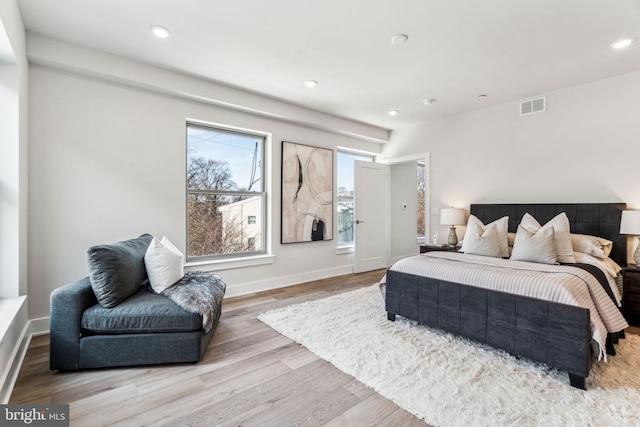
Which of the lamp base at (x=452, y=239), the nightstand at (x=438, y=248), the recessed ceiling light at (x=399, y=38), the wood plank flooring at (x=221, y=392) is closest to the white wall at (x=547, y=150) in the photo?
the lamp base at (x=452, y=239)

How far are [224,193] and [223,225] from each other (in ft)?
1.40

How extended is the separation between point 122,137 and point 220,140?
1147 mm

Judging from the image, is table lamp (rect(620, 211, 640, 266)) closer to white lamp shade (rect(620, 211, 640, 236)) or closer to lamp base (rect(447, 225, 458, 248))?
white lamp shade (rect(620, 211, 640, 236))

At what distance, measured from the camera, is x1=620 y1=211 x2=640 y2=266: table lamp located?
9.71 ft

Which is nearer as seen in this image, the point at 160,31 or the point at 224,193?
the point at 160,31

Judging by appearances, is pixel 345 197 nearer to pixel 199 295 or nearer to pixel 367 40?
pixel 367 40

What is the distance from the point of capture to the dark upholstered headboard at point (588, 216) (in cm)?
327

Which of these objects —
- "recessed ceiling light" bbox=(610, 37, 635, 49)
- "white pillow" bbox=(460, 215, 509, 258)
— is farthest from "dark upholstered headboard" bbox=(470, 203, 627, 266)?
"recessed ceiling light" bbox=(610, 37, 635, 49)

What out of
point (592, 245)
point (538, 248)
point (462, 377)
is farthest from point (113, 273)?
point (592, 245)

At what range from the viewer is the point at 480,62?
9.98 feet

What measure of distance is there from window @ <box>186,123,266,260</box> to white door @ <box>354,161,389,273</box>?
182 cm

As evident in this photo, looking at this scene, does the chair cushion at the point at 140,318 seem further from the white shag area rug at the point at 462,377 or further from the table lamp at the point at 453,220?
the table lamp at the point at 453,220

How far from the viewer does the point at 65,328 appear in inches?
81.1

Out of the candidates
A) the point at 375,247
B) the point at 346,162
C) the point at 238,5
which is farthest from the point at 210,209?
the point at 375,247
